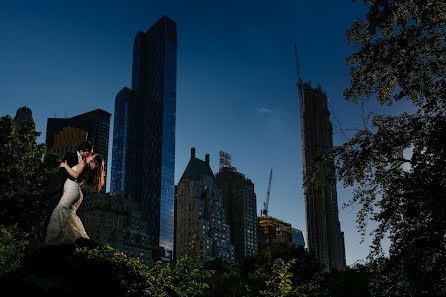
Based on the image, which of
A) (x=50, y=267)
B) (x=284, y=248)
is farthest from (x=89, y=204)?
(x=50, y=267)

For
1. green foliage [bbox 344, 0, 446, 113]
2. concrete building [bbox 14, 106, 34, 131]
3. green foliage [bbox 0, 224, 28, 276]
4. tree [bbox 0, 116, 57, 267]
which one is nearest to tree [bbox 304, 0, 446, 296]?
green foliage [bbox 344, 0, 446, 113]

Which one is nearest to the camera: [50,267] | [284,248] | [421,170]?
[421,170]

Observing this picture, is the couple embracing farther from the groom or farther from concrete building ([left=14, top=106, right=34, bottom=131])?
concrete building ([left=14, top=106, right=34, bottom=131])

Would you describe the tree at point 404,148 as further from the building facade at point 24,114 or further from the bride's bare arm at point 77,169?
the building facade at point 24,114

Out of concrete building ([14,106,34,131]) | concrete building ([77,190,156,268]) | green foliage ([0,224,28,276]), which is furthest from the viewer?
concrete building ([77,190,156,268])

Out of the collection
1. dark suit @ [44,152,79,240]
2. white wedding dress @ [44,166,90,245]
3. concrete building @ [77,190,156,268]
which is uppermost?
concrete building @ [77,190,156,268]

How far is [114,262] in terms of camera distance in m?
14.1

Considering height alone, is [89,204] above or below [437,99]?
above

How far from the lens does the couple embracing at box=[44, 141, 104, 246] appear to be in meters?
16.5

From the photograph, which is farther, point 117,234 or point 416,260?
point 117,234

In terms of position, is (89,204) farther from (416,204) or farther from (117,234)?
(416,204)

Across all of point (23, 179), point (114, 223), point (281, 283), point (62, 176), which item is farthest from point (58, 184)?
point (114, 223)

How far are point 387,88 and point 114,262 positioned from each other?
1066cm

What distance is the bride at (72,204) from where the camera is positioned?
1645cm
